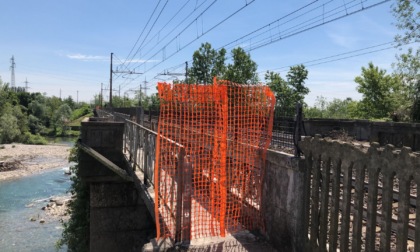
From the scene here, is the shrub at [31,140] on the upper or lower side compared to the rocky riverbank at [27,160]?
upper

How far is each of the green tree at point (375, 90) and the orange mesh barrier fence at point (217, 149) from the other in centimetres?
4188

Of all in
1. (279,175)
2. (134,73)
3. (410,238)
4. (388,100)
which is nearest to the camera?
(410,238)

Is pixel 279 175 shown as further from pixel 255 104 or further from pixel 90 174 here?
pixel 90 174

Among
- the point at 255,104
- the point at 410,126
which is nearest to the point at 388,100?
the point at 410,126

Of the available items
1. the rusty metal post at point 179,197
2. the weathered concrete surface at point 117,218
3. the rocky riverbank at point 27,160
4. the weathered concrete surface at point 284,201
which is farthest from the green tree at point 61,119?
the weathered concrete surface at point 284,201

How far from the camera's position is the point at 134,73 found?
38.7 m

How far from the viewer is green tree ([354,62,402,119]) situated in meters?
43.9

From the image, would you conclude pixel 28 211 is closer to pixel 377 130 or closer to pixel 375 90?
pixel 377 130

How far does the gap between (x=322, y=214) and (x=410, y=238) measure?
1326 mm

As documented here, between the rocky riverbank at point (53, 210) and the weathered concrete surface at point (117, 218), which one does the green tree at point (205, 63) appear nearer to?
the rocky riverbank at point (53, 210)

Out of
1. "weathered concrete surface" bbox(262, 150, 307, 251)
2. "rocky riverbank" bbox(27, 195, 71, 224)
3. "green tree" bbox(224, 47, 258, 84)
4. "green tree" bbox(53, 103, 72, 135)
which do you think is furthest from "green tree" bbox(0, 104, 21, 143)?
"weathered concrete surface" bbox(262, 150, 307, 251)

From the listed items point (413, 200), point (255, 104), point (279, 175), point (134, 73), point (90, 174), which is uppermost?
point (134, 73)

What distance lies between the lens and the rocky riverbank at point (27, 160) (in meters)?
52.6

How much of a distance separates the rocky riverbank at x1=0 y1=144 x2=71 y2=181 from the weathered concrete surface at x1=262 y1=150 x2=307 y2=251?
42898 mm
